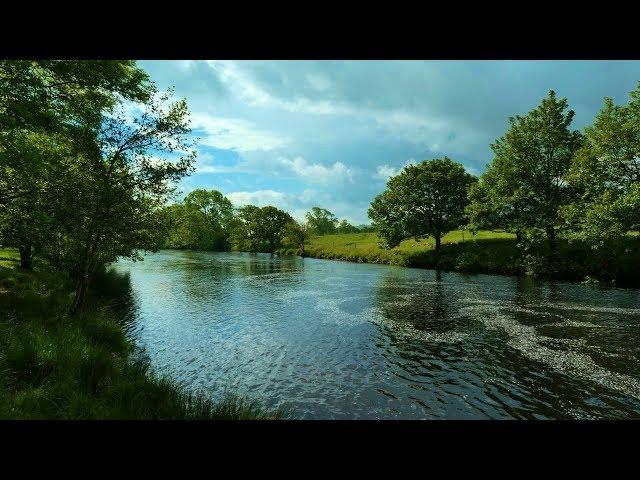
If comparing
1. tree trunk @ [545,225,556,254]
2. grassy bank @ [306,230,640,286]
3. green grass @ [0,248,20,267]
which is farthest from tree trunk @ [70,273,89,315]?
tree trunk @ [545,225,556,254]

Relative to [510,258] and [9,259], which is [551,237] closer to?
[510,258]

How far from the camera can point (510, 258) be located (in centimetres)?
5391

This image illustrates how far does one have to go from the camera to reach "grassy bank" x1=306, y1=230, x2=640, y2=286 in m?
41.9

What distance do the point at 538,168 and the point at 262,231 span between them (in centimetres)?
11252

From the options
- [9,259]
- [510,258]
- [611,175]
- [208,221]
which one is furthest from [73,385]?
[208,221]

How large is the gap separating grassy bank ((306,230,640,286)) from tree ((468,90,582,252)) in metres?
3.63

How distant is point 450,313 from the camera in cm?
2834

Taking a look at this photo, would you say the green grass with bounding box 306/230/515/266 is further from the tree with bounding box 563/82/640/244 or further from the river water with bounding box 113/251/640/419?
the river water with bounding box 113/251/640/419

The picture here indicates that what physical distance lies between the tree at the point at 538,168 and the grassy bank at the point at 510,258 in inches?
143
